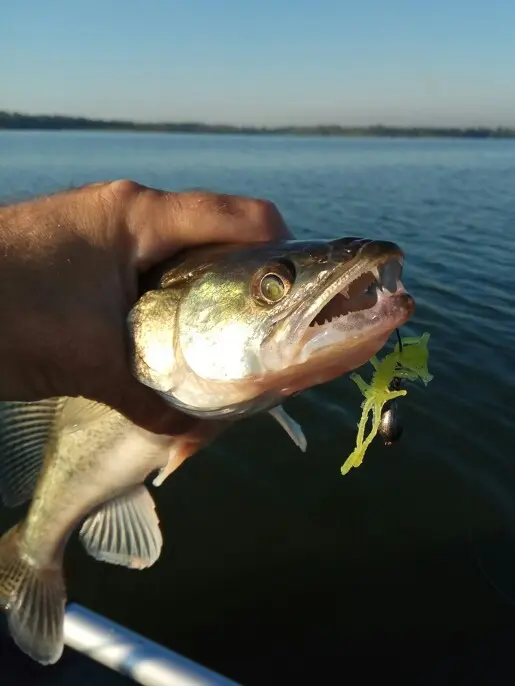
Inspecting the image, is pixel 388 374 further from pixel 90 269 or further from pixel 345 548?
pixel 345 548

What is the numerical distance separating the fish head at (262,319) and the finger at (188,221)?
76mm

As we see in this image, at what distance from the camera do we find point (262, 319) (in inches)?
86.5

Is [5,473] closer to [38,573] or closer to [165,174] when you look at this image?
[38,573]

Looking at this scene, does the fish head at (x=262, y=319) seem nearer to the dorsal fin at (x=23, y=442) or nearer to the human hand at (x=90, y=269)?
the human hand at (x=90, y=269)

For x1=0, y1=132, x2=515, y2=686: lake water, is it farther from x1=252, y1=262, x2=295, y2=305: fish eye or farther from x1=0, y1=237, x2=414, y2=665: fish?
x1=252, y1=262, x2=295, y2=305: fish eye

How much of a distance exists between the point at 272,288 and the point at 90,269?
0.65 meters

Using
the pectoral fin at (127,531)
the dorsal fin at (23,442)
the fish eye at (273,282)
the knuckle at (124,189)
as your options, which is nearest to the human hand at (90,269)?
the knuckle at (124,189)

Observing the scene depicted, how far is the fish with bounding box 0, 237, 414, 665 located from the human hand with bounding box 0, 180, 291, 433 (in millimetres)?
99

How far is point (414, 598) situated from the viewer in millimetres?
5156

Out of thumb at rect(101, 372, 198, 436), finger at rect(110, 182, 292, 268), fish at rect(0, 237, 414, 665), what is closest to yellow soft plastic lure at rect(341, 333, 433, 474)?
fish at rect(0, 237, 414, 665)

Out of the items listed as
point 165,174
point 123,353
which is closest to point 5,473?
point 123,353

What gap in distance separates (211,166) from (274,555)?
3481 cm

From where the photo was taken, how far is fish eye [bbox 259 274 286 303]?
A: 2.17 meters

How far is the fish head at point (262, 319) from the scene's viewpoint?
207cm
